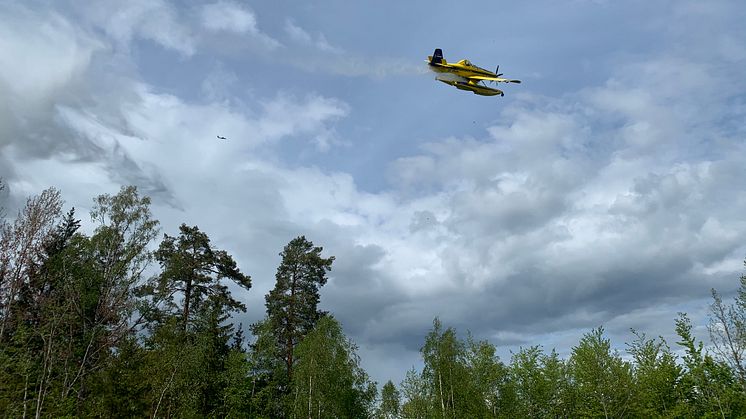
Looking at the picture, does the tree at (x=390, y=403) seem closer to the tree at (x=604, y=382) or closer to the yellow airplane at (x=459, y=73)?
the tree at (x=604, y=382)

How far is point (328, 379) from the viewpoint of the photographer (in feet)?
174

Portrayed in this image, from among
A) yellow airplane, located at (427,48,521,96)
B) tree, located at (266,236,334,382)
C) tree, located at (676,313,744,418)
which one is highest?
yellow airplane, located at (427,48,521,96)

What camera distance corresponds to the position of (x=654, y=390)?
51031 mm

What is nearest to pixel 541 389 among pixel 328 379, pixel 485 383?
pixel 485 383

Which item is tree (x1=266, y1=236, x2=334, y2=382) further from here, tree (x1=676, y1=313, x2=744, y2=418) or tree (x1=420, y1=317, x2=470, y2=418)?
tree (x1=676, y1=313, x2=744, y2=418)

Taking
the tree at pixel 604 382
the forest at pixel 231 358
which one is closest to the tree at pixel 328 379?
the forest at pixel 231 358

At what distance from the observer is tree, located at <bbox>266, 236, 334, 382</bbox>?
58188 millimetres

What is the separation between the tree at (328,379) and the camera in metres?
51.2

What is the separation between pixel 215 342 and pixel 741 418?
47.4 meters

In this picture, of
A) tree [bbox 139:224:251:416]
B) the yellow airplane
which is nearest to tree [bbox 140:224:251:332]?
tree [bbox 139:224:251:416]

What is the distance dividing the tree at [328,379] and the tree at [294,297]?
86.2 inches

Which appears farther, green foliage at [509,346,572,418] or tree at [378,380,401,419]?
tree at [378,380,401,419]

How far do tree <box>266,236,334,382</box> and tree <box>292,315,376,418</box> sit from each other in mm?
2189

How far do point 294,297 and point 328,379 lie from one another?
10.5 m
